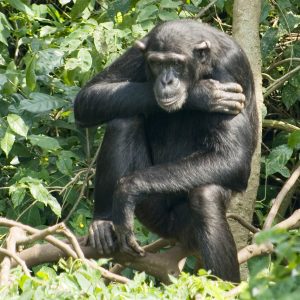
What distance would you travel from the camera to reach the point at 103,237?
7.20 meters

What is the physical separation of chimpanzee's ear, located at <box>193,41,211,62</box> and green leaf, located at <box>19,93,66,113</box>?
77.7 inches

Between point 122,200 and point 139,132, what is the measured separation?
73 cm

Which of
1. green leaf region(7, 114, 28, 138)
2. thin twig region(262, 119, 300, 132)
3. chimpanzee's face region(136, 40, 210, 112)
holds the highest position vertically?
chimpanzee's face region(136, 40, 210, 112)

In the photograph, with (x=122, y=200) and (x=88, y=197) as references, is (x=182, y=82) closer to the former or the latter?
(x=122, y=200)

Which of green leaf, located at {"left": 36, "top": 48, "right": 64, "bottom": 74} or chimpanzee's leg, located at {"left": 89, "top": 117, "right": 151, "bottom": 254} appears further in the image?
green leaf, located at {"left": 36, "top": 48, "right": 64, "bottom": 74}

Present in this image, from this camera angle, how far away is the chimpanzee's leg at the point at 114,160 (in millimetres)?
7582

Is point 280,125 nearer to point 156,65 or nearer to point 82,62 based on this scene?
point 82,62

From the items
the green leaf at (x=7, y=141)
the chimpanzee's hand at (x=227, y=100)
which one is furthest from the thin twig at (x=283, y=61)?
the green leaf at (x=7, y=141)

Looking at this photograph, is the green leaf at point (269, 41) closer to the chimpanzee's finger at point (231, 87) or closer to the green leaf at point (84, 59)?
the green leaf at point (84, 59)

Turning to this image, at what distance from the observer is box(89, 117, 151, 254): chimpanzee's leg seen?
7.58 m

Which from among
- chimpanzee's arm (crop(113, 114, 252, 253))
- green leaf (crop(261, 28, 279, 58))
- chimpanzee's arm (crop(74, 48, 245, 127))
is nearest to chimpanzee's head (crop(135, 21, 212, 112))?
chimpanzee's arm (crop(74, 48, 245, 127))

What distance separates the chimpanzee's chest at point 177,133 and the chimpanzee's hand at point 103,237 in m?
0.83

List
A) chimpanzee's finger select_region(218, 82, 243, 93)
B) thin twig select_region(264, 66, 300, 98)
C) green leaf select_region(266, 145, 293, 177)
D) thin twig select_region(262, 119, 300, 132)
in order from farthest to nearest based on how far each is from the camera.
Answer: thin twig select_region(262, 119, 300, 132) < thin twig select_region(264, 66, 300, 98) < green leaf select_region(266, 145, 293, 177) < chimpanzee's finger select_region(218, 82, 243, 93)

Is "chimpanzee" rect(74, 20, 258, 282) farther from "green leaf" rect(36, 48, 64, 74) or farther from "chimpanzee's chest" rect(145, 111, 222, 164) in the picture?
"green leaf" rect(36, 48, 64, 74)
